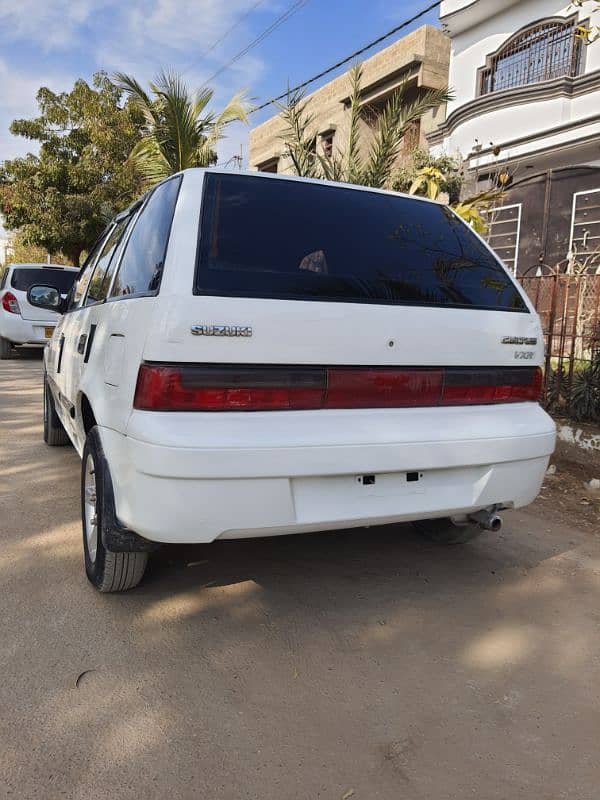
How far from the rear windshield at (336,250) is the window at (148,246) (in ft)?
0.57

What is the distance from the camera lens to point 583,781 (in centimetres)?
191

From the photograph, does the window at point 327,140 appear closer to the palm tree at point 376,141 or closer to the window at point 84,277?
the palm tree at point 376,141

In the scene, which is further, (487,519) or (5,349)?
(5,349)

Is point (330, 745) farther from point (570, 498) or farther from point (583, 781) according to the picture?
point (570, 498)

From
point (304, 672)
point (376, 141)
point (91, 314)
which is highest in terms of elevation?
point (376, 141)

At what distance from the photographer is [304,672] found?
2398 mm

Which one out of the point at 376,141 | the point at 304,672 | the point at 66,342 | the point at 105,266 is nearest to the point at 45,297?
the point at 66,342

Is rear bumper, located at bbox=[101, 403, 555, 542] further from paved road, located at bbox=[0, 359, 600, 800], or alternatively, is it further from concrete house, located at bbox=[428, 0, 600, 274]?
concrete house, located at bbox=[428, 0, 600, 274]

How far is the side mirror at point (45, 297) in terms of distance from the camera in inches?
186

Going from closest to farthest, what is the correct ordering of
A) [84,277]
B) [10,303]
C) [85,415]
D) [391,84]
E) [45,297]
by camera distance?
1. [85,415]
2. [84,277]
3. [45,297]
4. [10,303]
5. [391,84]

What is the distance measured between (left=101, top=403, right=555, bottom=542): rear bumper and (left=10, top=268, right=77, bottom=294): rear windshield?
9572mm

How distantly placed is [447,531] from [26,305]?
974cm

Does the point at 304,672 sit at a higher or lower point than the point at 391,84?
lower

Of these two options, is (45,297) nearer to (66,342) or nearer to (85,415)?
(66,342)
